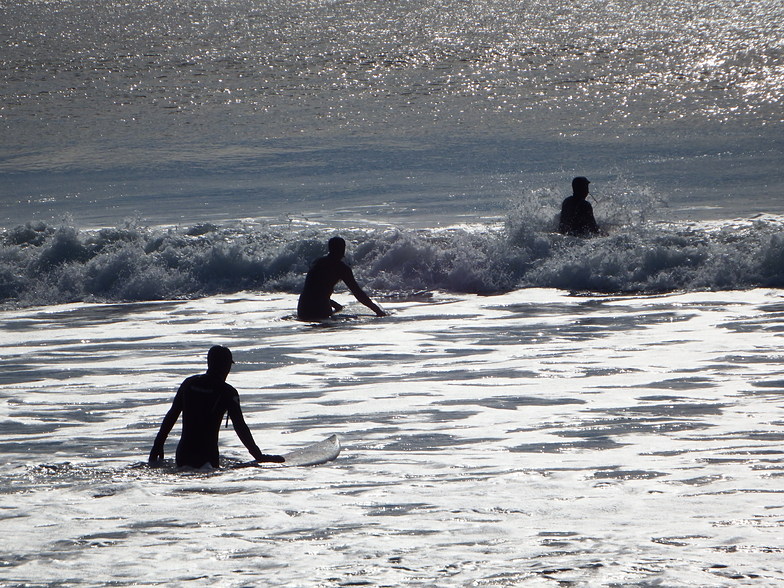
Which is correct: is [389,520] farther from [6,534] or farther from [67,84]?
[67,84]

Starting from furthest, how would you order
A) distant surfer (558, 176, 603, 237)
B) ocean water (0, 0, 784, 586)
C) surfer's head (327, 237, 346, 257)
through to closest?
1. distant surfer (558, 176, 603, 237)
2. surfer's head (327, 237, 346, 257)
3. ocean water (0, 0, 784, 586)

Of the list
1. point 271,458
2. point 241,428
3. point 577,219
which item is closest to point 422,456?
point 271,458

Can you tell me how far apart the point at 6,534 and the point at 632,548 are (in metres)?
3.25

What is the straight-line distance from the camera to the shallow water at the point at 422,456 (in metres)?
5.54

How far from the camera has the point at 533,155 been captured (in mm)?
33281

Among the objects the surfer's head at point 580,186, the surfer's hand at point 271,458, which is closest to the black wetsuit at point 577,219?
the surfer's head at point 580,186

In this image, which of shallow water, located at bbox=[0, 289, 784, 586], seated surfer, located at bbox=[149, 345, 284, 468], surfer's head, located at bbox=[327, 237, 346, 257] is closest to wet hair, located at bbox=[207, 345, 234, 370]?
seated surfer, located at bbox=[149, 345, 284, 468]

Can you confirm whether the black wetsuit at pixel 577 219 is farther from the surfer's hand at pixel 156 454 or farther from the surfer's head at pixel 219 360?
the surfer's hand at pixel 156 454

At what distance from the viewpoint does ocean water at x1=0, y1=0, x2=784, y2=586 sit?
588 cm

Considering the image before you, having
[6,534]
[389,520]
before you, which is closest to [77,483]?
[6,534]

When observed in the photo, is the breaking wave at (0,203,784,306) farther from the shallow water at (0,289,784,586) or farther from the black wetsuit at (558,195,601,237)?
the shallow water at (0,289,784,586)

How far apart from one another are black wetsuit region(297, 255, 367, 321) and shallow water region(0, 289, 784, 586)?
13.6 inches

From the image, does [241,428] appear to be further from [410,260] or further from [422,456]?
[410,260]

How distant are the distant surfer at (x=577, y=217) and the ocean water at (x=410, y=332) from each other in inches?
12.8
